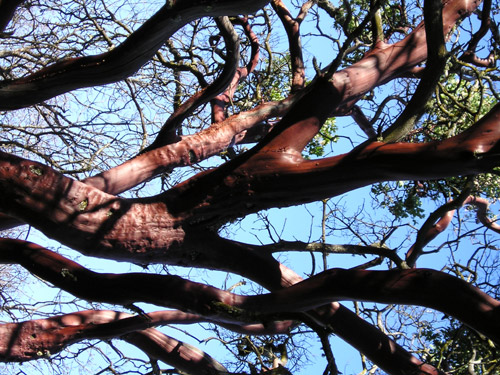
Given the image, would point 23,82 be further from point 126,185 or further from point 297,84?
point 297,84

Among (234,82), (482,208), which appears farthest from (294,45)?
(482,208)

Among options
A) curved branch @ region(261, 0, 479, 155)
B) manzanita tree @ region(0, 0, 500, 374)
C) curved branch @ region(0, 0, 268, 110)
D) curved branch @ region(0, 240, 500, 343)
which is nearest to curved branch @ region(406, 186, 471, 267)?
manzanita tree @ region(0, 0, 500, 374)

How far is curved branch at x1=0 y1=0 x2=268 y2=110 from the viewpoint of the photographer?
11.8 feet

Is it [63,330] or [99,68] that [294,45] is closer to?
[99,68]

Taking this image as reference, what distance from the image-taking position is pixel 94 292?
12.3 feet

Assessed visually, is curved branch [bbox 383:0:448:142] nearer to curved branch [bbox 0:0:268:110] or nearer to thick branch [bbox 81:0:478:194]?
thick branch [bbox 81:0:478:194]

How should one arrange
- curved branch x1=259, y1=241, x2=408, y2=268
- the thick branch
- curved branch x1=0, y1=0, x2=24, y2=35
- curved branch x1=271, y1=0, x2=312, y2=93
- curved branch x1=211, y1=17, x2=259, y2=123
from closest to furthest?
curved branch x1=0, y1=0, x2=24, y2=35 < curved branch x1=259, y1=241, x2=408, y2=268 < the thick branch < curved branch x1=271, y1=0, x2=312, y2=93 < curved branch x1=211, y1=17, x2=259, y2=123

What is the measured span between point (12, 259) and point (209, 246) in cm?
176

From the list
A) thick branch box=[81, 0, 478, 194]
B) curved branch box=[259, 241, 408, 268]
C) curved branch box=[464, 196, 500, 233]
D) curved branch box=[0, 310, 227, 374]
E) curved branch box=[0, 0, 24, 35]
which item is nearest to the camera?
curved branch box=[0, 0, 24, 35]

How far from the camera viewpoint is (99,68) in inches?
152

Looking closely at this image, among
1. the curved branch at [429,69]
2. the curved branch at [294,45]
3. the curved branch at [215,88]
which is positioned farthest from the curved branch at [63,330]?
the curved branch at [294,45]

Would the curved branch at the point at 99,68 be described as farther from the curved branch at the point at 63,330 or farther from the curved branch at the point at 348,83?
the curved branch at the point at 63,330

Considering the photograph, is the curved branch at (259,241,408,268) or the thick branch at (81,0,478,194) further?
the thick branch at (81,0,478,194)

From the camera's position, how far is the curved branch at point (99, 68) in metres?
3.60
